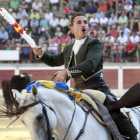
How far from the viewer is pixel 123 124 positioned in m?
3.12

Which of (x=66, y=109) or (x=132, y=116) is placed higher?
(x=66, y=109)

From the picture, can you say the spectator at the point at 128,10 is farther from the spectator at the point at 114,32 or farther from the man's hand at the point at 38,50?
the man's hand at the point at 38,50

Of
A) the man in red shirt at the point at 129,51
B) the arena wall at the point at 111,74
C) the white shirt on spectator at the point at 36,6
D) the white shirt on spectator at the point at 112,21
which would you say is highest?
the white shirt on spectator at the point at 36,6

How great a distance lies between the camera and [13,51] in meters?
12.5

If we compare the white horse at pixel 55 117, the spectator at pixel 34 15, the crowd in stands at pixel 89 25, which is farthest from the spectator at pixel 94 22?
the white horse at pixel 55 117

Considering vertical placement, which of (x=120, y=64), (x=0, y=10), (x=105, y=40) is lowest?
(x=120, y=64)

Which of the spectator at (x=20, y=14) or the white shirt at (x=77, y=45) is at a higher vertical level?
the spectator at (x=20, y=14)

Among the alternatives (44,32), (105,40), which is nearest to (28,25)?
(44,32)

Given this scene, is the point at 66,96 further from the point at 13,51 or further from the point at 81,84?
Result: the point at 13,51

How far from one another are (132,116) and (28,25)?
1053 cm

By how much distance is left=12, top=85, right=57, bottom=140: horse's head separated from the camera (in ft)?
8.13

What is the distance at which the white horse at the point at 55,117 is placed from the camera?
2.49 m

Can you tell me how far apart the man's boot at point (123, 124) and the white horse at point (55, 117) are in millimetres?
131

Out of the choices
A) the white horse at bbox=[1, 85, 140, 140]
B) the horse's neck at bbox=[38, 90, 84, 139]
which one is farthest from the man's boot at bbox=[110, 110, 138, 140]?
the horse's neck at bbox=[38, 90, 84, 139]
